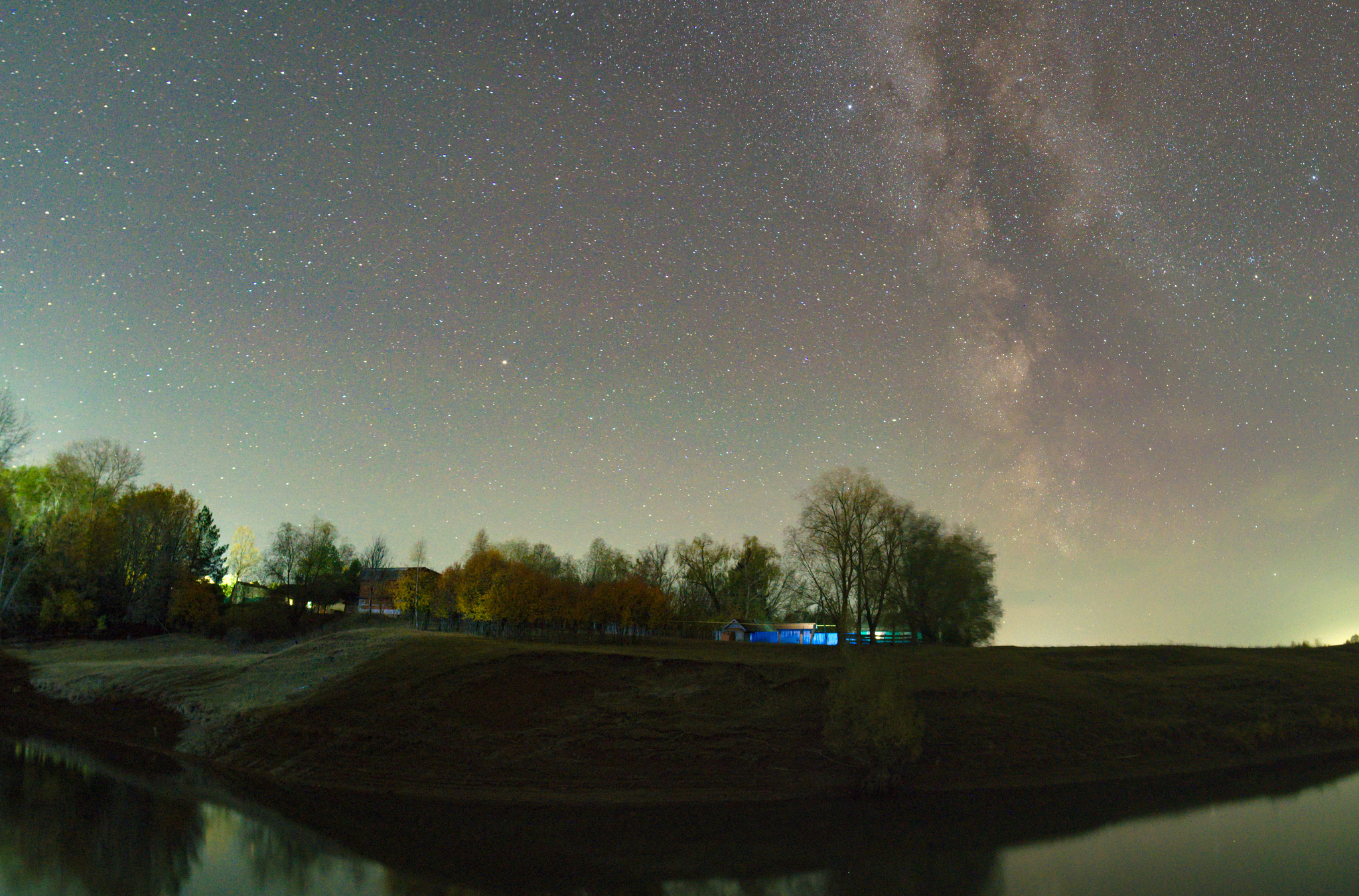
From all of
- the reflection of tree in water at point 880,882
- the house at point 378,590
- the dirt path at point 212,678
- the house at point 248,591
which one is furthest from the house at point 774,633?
the house at point 248,591

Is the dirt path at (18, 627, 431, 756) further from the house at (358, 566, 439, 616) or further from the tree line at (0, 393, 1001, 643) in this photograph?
the house at (358, 566, 439, 616)

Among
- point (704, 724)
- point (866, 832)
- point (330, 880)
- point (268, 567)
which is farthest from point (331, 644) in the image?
point (268, 567)

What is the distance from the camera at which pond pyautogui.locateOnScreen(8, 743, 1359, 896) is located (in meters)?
18.9

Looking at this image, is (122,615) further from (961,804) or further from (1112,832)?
(1112,832)

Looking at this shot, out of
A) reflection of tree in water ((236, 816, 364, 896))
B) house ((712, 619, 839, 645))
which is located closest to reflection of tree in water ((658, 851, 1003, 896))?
reflection of tree in water ((236, 816, 364, 896))

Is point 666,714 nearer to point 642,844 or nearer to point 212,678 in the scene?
point 642,844

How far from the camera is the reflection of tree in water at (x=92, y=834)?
1769cm

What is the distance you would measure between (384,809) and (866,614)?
4602cm

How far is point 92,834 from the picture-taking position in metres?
21.0

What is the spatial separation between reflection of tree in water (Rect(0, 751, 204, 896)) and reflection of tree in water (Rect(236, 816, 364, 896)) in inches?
53.2

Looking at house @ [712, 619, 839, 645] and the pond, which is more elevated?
house @ [712, 619, 839, 645]

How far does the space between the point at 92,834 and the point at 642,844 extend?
15.7 metres

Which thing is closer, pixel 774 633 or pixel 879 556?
pixel 879 556

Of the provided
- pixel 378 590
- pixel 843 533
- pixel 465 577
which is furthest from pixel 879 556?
pixel 378 590
